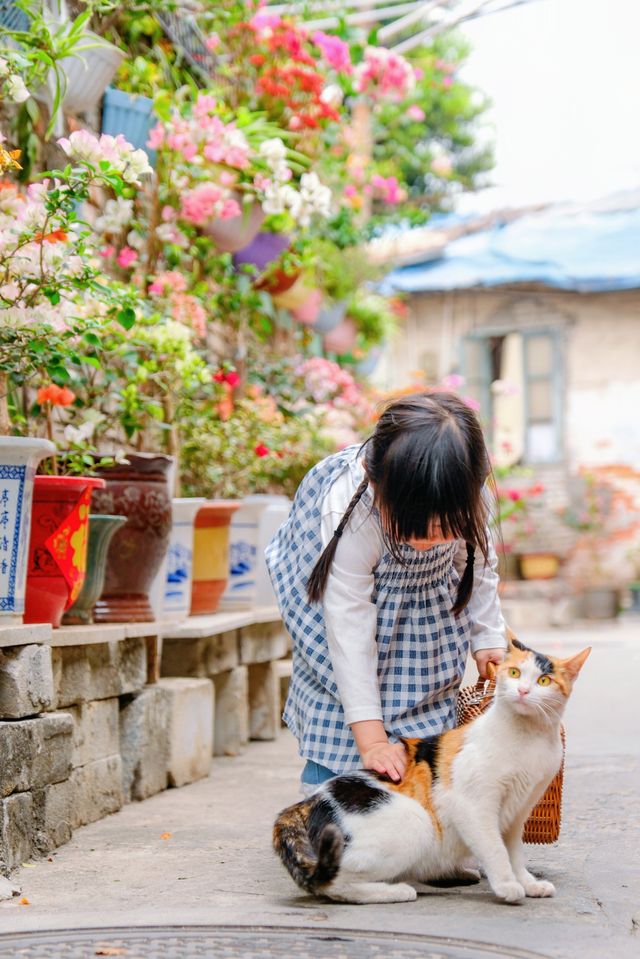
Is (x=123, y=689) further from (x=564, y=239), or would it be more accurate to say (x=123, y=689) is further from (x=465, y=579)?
(x=564, y=239)

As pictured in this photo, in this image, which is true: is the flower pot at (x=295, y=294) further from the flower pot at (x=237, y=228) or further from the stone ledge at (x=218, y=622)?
the stone ledge at (x=218, y=622)

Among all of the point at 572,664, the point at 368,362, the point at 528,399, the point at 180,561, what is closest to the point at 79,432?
the point at 180,561

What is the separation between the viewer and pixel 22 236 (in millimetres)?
3350

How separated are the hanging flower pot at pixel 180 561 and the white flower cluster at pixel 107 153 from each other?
5.11 feet

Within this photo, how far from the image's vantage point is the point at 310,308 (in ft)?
25.7

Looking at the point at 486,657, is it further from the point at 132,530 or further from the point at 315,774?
the point at 132,530

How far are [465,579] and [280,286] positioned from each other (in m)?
4.26

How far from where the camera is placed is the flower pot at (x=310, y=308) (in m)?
7.70

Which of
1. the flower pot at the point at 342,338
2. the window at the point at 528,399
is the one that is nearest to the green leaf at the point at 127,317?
the flower pot at the point at 342,338

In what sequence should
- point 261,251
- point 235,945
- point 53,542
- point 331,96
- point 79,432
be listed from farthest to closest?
point 331,96 → point 261,251 → point 79,432 → point 53,542 → point 235,945

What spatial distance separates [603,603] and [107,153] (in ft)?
36.5

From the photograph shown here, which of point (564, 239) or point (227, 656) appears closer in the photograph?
point (227, 656)

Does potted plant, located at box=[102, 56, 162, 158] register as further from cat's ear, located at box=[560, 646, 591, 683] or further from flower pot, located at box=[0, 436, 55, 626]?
cat's ear, located at box=[560, 646, 591, 683]

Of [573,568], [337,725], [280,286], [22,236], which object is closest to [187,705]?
[337,725]
